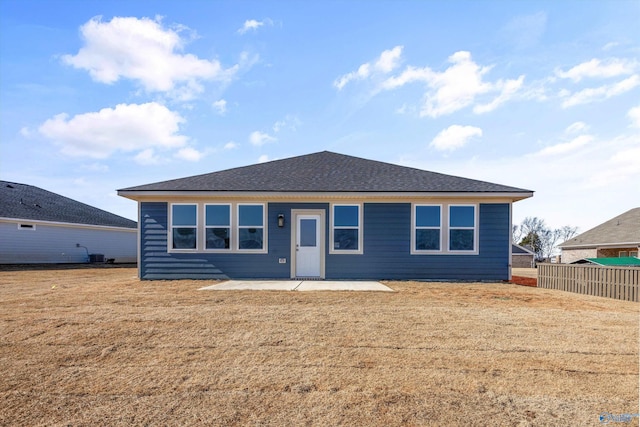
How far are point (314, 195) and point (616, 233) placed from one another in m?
23.3

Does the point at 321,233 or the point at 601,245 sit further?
the point at 601,245

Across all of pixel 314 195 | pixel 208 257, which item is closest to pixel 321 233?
pixel 314 195

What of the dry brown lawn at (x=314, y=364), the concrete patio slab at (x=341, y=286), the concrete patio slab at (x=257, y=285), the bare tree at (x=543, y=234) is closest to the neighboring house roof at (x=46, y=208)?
the concrete patio slab at (x=257, y=285)

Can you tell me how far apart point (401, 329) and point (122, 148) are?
1914 centimetres

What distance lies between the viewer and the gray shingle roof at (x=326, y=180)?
10625mm

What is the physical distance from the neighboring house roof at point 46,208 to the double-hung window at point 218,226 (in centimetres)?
1543

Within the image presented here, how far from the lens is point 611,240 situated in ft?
72.7

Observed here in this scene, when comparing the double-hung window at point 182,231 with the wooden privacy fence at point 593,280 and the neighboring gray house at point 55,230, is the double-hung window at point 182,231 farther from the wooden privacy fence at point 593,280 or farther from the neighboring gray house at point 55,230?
the neighboring gray house at point 55,230

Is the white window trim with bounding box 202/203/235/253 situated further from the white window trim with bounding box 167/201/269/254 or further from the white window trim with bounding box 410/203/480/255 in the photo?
the white window trim with bounding box 410/203/480/255

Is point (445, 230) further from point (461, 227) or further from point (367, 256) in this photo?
point (367, 256)

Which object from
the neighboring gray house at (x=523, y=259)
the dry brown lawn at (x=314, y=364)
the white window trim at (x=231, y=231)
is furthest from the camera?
the neighboring gray house at (x=523, y=259)

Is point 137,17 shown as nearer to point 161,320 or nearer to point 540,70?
point 161,320

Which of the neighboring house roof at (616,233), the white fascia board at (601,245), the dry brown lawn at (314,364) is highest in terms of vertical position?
the neighboring house roof at (616,233)

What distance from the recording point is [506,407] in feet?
8.75
